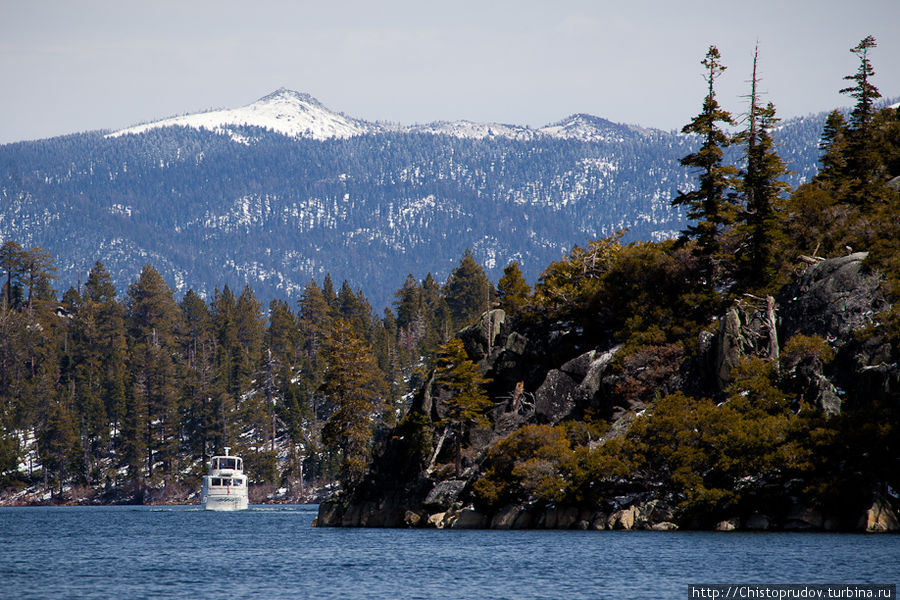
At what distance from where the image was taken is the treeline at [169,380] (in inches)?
5837

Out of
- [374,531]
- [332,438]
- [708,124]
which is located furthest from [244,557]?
[708,124]

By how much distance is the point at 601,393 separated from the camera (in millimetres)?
69125

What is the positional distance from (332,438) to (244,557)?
28.6 m

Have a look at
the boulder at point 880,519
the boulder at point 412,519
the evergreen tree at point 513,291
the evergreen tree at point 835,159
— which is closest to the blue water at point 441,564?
the boulder at point 880,519

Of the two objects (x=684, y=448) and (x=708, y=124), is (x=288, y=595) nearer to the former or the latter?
(x=684, y=448)

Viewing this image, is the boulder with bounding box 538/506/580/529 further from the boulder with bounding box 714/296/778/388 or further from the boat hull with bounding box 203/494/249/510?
the boat hull with bounding box 203/494/249/510

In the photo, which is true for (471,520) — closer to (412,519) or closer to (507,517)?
(507,517)

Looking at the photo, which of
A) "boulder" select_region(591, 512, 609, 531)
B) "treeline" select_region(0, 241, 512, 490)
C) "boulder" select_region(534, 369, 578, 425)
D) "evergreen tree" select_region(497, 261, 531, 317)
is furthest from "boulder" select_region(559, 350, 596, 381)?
"treeline" select_region(0, 241, 512, 490)

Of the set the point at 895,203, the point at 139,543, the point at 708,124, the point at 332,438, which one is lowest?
the point at 139,543

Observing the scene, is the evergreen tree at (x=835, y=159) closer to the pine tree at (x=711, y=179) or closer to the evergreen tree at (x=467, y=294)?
the pine tree at (x=711, y=179)

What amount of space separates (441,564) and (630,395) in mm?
22708

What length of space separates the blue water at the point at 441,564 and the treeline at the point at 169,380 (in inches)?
2899

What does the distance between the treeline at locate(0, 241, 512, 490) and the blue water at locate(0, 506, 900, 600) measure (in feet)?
242

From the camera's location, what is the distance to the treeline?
148250mm
